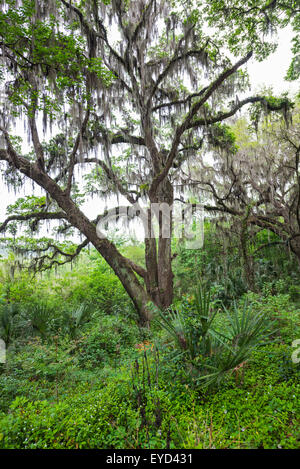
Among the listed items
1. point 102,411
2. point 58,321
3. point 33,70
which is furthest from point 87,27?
point 58,321

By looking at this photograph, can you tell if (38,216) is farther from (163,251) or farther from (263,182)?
(263,182)

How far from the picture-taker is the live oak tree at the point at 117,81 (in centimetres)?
472

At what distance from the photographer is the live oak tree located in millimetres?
4719

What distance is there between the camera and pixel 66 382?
4.27 meters

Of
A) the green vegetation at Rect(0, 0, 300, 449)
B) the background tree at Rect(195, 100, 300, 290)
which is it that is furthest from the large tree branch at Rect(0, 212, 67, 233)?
the background tree at Rect(195, 100, 300, 290)

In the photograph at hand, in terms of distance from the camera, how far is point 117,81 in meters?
6.35

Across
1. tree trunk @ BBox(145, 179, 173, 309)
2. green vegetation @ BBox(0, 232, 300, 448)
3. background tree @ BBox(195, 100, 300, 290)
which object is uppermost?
background tree @ BBox(195, 100, 300, 290)

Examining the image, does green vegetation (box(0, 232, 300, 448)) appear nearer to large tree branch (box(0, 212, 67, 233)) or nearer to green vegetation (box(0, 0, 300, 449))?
green vegetation (box(0, 0, 300, 449))

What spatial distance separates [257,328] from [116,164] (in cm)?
781

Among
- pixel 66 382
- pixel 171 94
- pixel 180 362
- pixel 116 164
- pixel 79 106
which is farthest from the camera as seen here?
pixel 116 164

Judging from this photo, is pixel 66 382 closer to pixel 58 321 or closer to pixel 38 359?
pixel 38 359

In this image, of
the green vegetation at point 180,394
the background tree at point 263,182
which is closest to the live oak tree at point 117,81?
the background tree at point 263,182

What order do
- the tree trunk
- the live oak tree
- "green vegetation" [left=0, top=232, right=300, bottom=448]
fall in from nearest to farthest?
"green vegetation" [left=0, top=232, right=300, bottom=448]
the live oak tree
the tree trunk

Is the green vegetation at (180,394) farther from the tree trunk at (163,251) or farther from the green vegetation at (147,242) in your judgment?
the tree trunk at (163,251)
